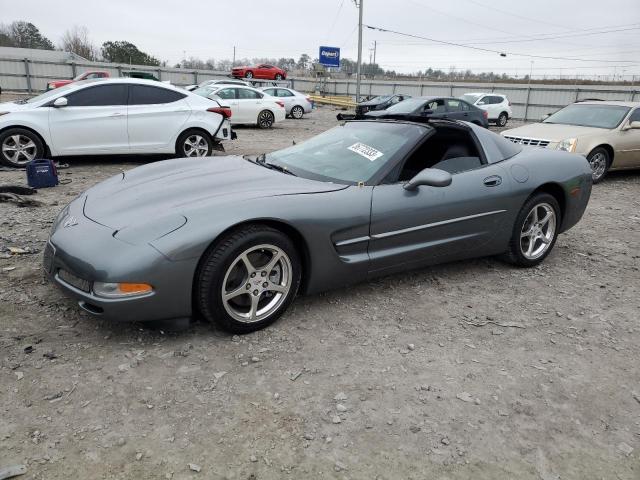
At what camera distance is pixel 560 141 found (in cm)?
810

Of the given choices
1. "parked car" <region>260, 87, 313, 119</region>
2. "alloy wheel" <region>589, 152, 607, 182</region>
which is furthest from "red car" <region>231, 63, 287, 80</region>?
"alloy wheel" <region>589, 152, 607, 182</region>

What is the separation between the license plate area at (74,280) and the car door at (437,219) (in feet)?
5.82

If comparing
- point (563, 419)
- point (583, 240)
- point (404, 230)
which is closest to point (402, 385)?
point (563, 419)

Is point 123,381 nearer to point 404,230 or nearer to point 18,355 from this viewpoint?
point 18,355

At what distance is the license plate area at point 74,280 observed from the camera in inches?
108

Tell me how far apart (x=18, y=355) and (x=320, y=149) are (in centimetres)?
253

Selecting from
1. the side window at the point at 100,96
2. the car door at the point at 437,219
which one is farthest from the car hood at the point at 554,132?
the side window at the point at 100,96

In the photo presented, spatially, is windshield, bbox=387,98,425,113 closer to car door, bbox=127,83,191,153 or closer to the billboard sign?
car door, bbox=127,83,191,153

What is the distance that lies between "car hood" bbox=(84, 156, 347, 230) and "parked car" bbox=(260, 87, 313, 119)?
16.9 m

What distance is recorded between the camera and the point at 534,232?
446 cm

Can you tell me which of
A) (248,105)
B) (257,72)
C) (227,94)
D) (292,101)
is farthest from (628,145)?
(257,72)

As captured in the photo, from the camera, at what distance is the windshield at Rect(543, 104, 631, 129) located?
885cm

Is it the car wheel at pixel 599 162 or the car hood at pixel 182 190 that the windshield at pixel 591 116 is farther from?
the car hood at pixel 182 190

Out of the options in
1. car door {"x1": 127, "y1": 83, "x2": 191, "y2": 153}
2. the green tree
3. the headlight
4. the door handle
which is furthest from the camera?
the green tree
